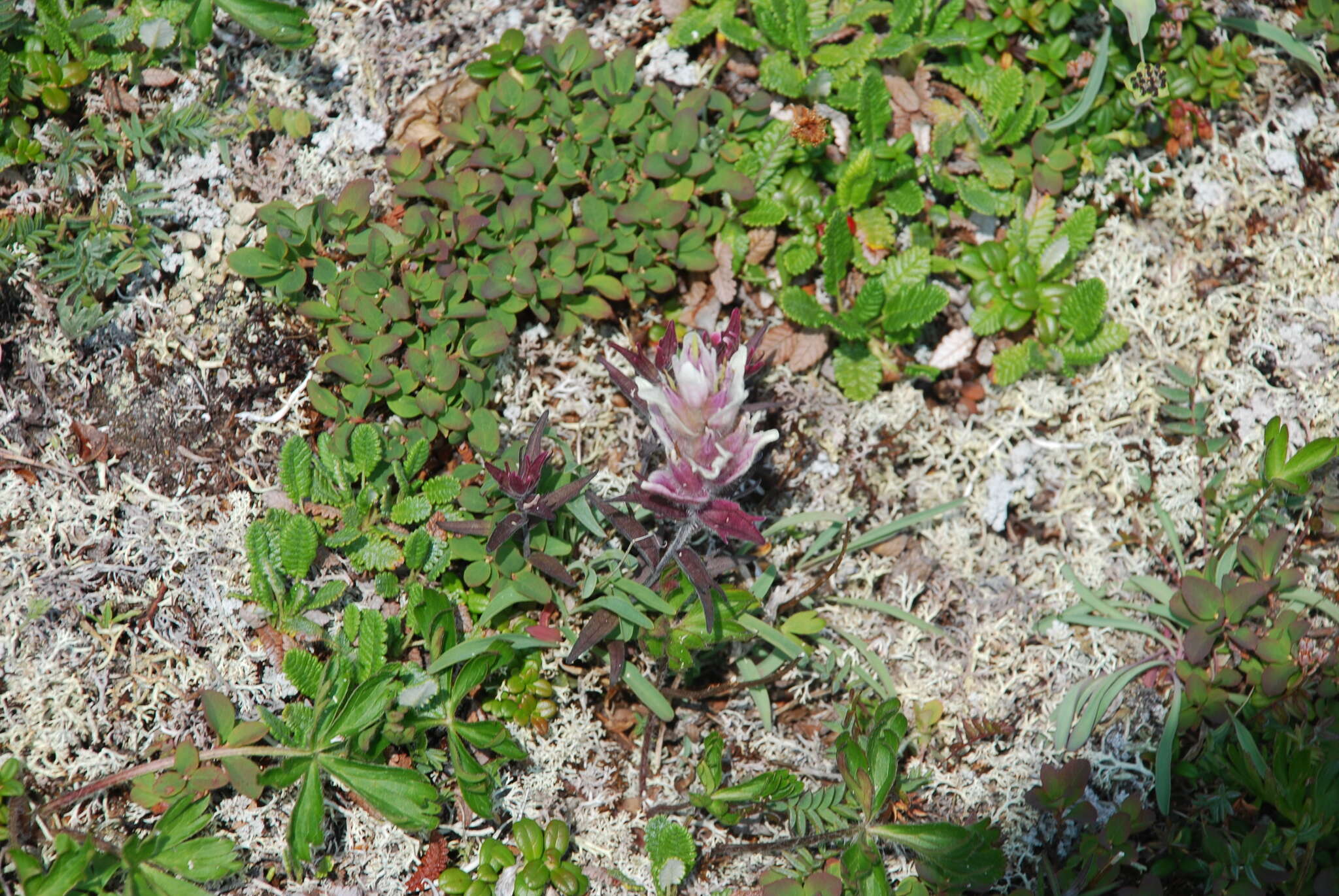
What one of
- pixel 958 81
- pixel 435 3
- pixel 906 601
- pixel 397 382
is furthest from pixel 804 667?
pixel 435 3

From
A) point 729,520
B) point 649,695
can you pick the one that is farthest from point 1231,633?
point 649,695

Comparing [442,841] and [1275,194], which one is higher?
[1275,194]

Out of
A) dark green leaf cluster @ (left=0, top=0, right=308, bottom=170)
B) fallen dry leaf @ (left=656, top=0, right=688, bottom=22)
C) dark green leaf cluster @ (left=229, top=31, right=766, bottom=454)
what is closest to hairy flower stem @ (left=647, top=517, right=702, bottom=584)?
dark green leaf cluster @ (left=229, top=31, right=766, bottom=454)

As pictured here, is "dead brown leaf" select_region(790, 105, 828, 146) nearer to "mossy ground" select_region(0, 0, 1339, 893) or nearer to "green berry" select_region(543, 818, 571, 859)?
"mossy ground" select_region(0, 0, 1339, 893)

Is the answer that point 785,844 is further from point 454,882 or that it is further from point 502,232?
point 502,232

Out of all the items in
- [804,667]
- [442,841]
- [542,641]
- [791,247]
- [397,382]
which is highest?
[791,247]

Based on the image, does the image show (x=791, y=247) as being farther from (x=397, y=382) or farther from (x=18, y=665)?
(x=18, y=665)
